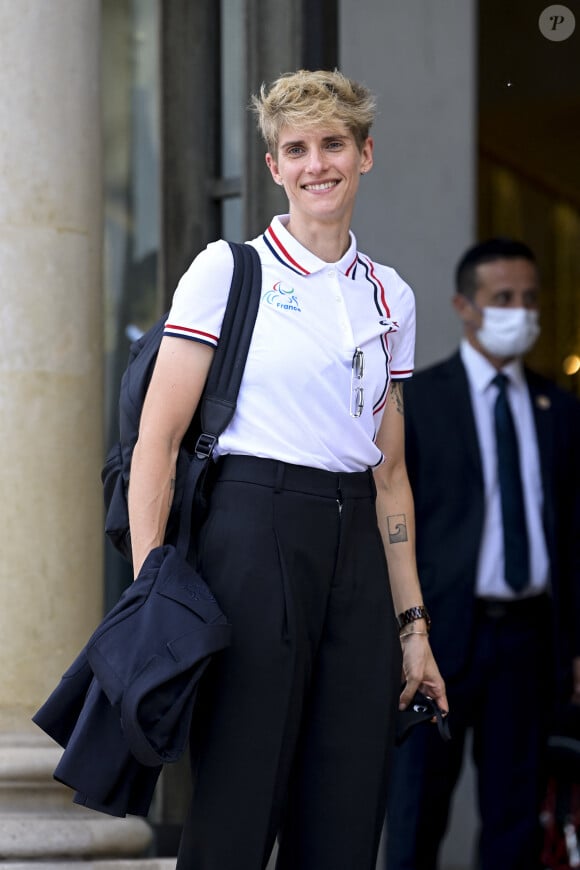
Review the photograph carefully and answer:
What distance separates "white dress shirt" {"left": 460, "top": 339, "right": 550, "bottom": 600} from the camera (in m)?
5.11

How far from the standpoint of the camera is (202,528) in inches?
121

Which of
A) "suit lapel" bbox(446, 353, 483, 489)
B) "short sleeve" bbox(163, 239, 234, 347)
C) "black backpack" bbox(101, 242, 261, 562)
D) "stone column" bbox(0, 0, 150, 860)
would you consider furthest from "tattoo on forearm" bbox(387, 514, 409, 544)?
"suit lapel" bbox(446, 353, 483, 489)

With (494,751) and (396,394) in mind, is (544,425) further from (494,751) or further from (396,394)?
(396,394)

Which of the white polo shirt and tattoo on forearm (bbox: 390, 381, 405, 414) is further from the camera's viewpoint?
tattoo on forearm (bbox: 390, 381, 405, 414)

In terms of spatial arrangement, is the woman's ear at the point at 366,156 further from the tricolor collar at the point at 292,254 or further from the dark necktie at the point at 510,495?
the dark necktie at the point at 510,495

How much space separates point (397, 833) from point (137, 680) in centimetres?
255

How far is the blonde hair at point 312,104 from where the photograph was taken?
3125 mm

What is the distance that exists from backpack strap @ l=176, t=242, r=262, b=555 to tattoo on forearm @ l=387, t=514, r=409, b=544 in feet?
1.59

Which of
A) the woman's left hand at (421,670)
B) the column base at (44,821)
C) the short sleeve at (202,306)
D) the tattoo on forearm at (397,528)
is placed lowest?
the column base at (44,821)

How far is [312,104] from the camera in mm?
3127

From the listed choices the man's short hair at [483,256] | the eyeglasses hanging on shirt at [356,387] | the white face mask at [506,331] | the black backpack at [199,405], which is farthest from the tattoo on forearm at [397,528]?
the man's short hair at [483,256]

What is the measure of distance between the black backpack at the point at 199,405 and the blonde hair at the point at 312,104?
0.25 meters

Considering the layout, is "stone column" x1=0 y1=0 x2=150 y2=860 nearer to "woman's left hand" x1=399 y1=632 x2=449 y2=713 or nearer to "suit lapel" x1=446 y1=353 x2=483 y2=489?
"suit lapel" x1=446 y1=353 x2=483 y2=489

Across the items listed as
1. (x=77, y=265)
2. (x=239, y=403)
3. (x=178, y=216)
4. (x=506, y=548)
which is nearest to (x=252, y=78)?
(x=178, y=216)
